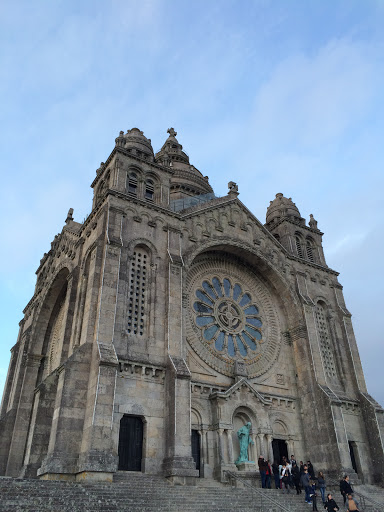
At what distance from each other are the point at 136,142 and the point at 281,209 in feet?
44.8

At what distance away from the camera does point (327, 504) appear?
15.3 meters

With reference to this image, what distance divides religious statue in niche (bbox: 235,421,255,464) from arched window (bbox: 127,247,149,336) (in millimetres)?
7294

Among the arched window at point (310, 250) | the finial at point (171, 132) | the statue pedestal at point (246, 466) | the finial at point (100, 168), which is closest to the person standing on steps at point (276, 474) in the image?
the statue pedestal at point (246, 466)

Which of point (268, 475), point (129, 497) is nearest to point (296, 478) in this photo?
point (268, 475)

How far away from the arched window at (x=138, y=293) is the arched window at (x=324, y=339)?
43.6 ft

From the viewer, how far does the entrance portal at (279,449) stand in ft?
80.8

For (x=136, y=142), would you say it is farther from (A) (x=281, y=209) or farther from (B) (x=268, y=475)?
(B) (x=268, y=475)

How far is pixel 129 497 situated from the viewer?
1538 centimetres

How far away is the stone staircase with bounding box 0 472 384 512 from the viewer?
13.7 metres

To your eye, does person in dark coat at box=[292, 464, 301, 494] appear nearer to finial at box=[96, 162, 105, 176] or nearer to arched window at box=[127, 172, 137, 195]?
arched window at box=[127, 172, 137, 195]

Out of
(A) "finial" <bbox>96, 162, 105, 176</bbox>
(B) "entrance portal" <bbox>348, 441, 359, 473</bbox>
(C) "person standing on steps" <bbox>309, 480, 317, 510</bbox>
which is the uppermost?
(A) "finial" <bbox>96, 162, 105, 176</bbox>

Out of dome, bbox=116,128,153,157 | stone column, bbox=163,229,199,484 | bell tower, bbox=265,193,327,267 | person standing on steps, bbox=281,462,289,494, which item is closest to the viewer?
stone column, bbox=163,229,199,484

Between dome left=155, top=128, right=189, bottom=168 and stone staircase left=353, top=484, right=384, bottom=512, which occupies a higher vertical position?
dome left=155, top=128, right=189, bottom=168

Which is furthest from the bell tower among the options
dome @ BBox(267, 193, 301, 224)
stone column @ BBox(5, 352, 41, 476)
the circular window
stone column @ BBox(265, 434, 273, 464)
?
stone column @ BBox(5, 352, 41, 476)
